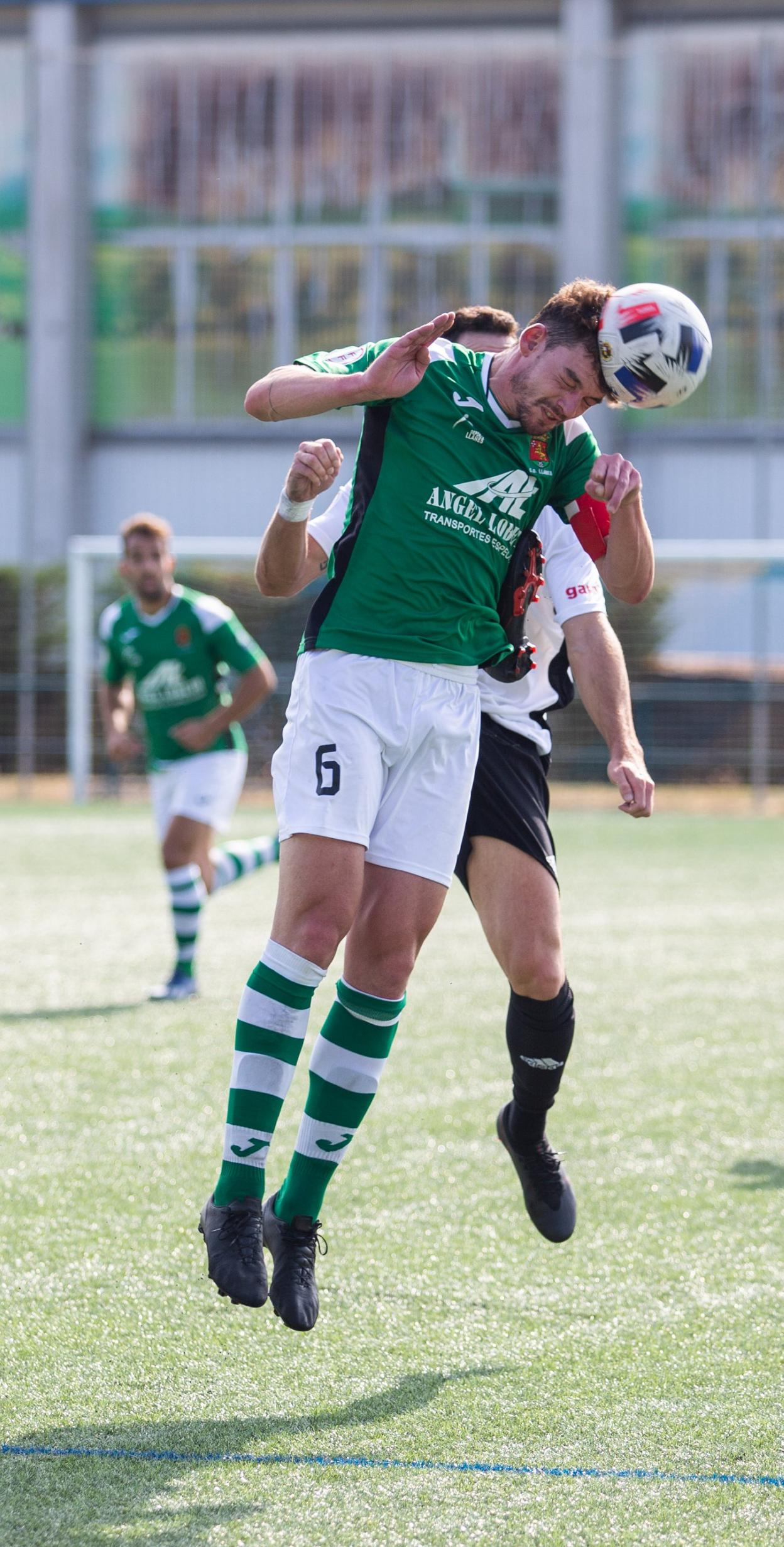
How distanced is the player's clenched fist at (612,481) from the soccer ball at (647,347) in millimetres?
137

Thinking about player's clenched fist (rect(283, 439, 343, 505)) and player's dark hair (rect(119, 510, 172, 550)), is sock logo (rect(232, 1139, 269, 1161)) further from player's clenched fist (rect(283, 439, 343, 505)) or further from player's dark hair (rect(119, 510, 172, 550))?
player's dark hair (rect(119, 510, 172, 550))

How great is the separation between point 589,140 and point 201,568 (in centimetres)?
896

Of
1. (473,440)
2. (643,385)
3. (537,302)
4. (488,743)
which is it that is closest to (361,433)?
(473,440)

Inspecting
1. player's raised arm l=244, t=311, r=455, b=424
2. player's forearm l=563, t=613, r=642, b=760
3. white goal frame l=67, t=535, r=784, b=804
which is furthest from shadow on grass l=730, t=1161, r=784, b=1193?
white goal frame l=67, t=535, r=784, b=804

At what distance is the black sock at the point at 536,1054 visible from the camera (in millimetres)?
3998

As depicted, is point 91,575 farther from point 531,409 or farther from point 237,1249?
point 237,1249

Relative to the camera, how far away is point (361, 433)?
3.52m

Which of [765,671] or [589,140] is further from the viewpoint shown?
[589,140]

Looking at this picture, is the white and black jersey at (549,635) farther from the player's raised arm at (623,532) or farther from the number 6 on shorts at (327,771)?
the number 6 on shorts at (327,771)

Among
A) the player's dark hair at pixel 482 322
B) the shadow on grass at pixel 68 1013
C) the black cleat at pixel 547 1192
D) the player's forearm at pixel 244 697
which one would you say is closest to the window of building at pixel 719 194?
the player's forearm at pixel 244 697

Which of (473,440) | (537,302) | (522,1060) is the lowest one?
(522,1060)

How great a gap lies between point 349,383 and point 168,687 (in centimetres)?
521

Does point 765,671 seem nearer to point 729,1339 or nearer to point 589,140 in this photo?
point 589,140

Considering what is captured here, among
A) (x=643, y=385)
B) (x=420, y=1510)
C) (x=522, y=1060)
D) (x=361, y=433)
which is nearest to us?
(x=420, y=1510)
